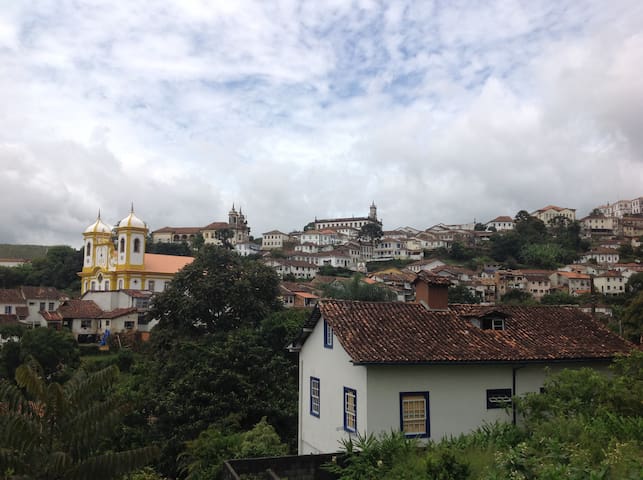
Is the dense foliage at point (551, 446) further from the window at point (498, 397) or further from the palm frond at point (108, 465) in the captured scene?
the palm frond at point (108, 465)

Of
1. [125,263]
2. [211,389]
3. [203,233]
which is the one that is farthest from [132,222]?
[203,233]

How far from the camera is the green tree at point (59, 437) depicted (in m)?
13.0

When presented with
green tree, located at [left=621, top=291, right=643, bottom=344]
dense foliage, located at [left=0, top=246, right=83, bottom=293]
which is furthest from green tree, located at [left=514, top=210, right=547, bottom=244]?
green tree, located at [left=621, top=291, right=643, bottom=344]

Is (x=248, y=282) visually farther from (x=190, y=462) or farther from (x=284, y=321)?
(x=190, y=462)

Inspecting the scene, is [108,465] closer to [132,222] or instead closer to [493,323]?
[493,323]

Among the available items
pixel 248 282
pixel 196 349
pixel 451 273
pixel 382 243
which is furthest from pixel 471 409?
pixel 382 243

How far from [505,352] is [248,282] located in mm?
24508

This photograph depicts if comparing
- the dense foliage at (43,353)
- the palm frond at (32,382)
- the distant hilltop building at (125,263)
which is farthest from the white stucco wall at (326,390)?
the distant hilltop building at (125,263)

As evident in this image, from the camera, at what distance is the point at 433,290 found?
68.0ft

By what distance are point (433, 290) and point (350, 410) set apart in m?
5.15

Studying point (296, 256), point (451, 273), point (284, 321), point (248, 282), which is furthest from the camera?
point (296, 256)

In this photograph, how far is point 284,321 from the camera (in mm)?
37500

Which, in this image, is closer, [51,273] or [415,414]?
[415,414]

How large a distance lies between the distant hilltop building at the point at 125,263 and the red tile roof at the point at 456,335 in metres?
59.7
